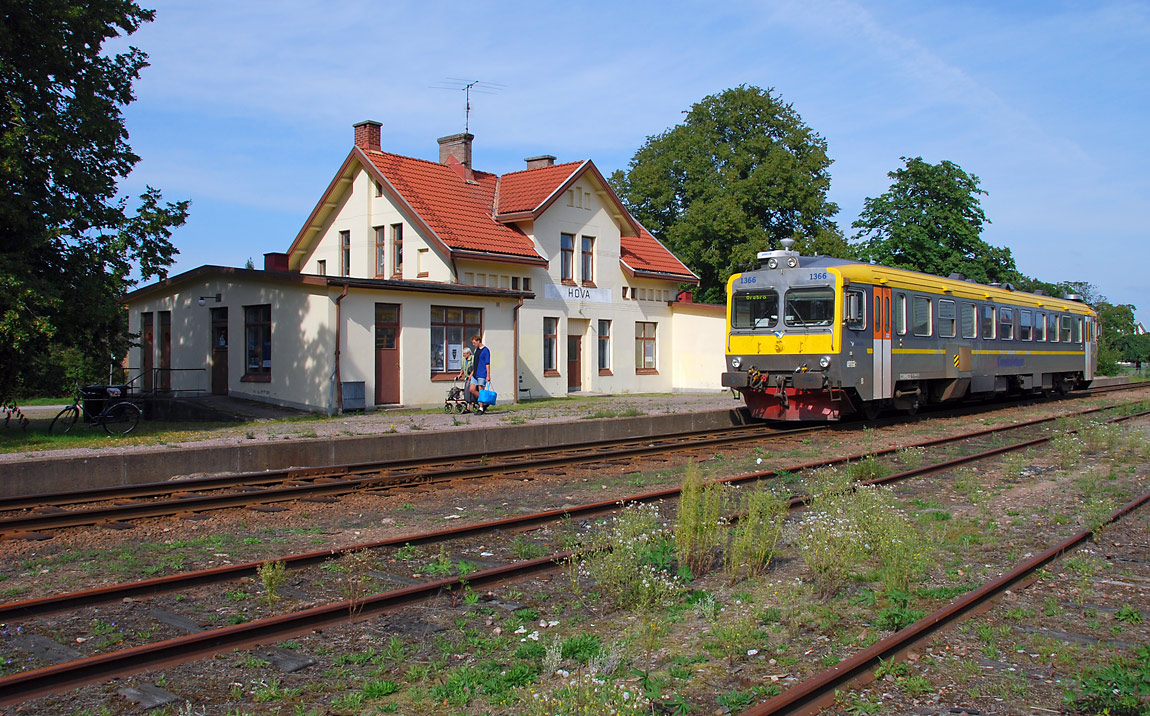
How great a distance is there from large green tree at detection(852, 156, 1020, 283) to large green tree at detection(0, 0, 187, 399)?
121 feet

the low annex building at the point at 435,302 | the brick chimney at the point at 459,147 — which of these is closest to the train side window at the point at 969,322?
the low annex building at the point at 435,302

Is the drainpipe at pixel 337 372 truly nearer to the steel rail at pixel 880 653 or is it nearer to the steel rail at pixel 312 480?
the steel rail at pixel 312 480

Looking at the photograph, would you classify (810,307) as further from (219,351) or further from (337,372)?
(219,351)

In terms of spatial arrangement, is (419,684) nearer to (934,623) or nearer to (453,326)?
(934,623)

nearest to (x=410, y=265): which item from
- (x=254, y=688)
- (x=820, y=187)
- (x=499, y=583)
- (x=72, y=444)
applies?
(x=72, y=444)

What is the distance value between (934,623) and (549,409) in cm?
1772

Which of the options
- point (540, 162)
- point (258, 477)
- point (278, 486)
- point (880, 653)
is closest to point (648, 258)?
point (540, 162)

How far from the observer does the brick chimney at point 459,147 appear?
106 feet

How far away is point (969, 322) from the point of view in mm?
21203

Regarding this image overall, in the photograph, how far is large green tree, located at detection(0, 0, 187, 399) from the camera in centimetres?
1559

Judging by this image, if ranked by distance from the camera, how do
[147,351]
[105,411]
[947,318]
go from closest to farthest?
[105,411], [947,318], [147,351]

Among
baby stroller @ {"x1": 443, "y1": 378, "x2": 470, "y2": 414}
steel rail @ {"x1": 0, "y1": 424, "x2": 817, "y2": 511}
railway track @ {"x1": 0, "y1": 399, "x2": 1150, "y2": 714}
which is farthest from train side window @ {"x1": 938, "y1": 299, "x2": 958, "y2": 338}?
railway track @ {"x1": 0, "y1": 399, "x2": 1150, "y2": 714}

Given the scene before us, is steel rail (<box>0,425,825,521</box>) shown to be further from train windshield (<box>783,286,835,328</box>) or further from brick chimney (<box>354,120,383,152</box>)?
brick chimney (<box>354,120,383,152</box>)

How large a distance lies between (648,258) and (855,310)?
1767 cm
